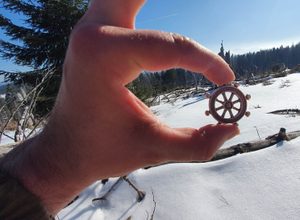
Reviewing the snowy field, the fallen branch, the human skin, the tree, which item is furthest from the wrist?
the tree

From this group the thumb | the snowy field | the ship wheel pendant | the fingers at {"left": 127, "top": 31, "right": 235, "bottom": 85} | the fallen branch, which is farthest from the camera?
the fallen branch

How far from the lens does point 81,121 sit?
719 mm

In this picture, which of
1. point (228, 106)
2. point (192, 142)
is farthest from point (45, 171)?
point (228, 106)

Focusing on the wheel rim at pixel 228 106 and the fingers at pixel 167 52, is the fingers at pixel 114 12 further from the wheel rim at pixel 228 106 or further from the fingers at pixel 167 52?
the wheel rim at pixel 228 106

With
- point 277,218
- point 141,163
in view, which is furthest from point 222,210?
point 141,163

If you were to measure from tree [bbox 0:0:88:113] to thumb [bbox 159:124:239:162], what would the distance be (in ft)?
25.1

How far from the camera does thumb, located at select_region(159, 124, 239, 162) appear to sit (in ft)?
2.25

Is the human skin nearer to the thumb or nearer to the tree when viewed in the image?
the thumb

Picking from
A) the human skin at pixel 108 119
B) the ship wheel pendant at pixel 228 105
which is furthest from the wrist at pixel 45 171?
the ship wheel pendant at pixel 228 105

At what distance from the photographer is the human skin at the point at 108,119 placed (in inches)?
23.7

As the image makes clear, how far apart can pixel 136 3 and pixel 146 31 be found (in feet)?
0.49

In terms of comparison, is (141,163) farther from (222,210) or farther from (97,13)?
(222,210)

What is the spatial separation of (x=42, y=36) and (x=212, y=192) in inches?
312

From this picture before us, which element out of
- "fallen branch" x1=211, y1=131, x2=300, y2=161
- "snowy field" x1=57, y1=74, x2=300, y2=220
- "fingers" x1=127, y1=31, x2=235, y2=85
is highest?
"fingers" x1=127, y1=31, x2=235, y2=85
